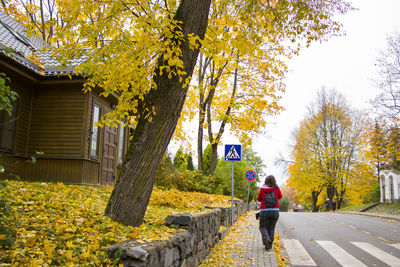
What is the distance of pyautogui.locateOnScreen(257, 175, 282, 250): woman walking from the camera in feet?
24.6

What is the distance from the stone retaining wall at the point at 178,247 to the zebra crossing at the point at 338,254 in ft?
5.82

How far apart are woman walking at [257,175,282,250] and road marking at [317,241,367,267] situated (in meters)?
1.40

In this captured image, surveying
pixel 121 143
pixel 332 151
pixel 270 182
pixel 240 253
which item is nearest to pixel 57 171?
pixel 121 143

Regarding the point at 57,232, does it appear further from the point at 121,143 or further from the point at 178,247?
the point at 121,143

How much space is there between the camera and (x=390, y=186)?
29.6 meters

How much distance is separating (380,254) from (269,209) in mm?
2570

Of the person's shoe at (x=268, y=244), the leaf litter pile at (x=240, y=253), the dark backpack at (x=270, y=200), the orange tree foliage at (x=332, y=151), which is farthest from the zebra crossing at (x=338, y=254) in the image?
the orange tree foliage at (x=332, y=151)

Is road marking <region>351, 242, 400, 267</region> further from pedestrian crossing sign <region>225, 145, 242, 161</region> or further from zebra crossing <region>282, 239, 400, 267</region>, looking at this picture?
pedestrian crossing sign <region>225, 145, 242, 161</region>

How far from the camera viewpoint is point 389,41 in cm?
2270

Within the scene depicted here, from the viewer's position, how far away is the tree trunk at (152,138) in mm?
5051

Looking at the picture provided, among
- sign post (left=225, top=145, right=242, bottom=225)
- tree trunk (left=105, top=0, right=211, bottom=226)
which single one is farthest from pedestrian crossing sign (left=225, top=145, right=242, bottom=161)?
tree trunk (left=105, top=0, right=211, bottom=226)

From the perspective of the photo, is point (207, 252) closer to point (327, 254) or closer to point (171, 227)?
point (171, 227)

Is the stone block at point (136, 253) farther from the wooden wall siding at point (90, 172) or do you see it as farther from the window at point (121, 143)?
the window at point (121, 143)

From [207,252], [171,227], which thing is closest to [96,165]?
[207,252]
